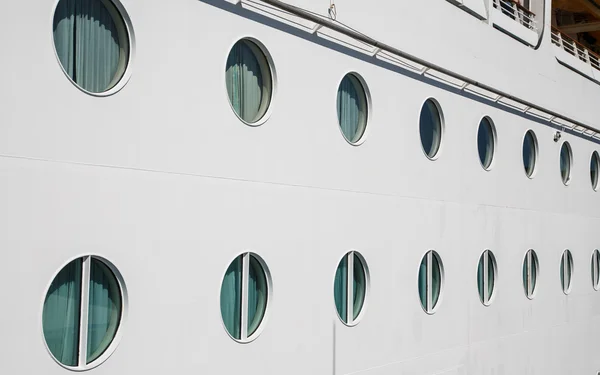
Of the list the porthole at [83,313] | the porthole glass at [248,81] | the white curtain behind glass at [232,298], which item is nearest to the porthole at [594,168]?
the porthole glass at [248,81]

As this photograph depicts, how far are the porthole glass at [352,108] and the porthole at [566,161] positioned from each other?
5.29 meters

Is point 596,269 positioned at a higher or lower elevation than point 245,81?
lower

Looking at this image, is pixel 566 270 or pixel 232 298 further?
pixel 566 270

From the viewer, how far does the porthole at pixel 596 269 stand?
12238 mm

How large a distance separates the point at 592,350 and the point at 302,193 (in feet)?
26.1

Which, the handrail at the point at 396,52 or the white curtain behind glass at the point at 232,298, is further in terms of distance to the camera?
the handrail at the point at 396,52

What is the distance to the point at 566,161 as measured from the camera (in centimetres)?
1138

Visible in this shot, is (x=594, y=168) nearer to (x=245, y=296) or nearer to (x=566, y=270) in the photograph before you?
(x=566, y=270)

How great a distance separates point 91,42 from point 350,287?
10.4 feet

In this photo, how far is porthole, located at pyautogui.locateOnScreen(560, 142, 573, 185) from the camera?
11.3m

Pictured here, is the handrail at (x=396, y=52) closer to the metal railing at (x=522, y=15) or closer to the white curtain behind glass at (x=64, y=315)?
the metal railing at (x=522, y=15)

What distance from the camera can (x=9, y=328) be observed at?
4086mm

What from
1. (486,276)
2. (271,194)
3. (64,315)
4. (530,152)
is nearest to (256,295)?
(271,194)

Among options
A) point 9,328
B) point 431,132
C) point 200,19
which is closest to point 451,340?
point 431,132
